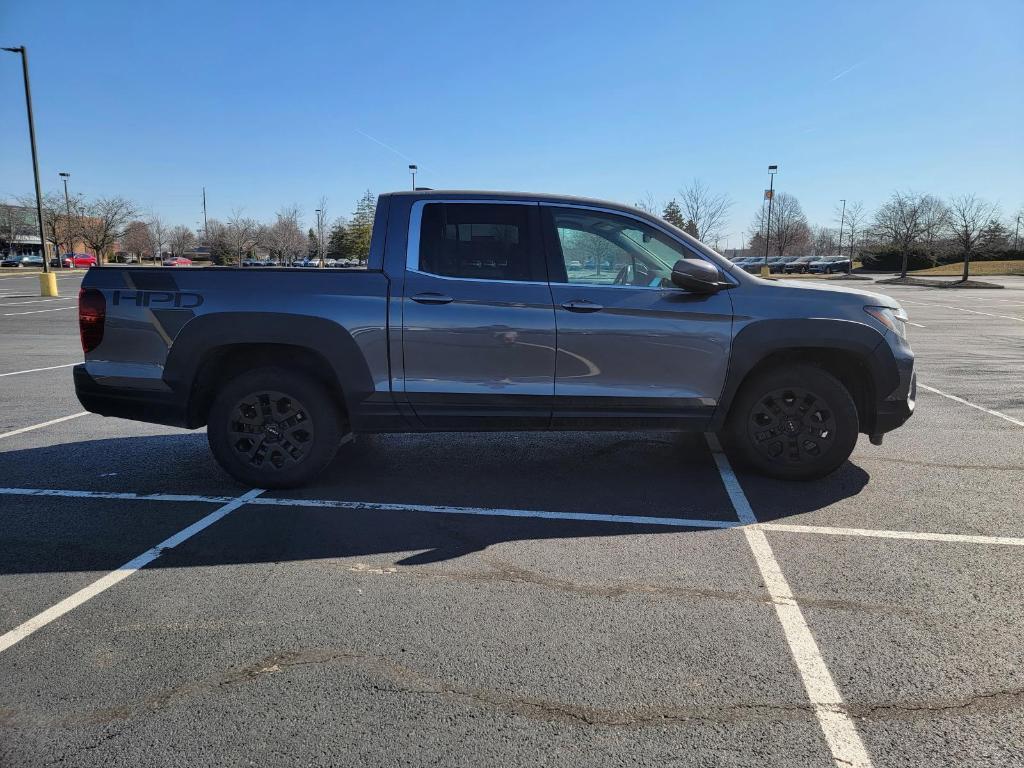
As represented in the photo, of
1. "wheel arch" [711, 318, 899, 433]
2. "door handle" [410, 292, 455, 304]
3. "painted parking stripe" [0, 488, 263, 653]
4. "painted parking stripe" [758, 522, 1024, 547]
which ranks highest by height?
"door handle" [410, 292, 455, 304]

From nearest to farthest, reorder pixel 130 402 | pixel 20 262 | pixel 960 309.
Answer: pixel 130 402 → pixel 960 309 → pixel 20 262

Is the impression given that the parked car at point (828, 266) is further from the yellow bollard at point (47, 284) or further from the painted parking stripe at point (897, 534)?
the painted parking stripe at point (897, 534)

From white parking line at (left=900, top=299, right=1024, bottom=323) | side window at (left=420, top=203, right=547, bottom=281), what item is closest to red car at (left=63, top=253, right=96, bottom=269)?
white parking line at (left=900, top=299, right=1024, bottom=323)

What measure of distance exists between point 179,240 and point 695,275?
86739mm

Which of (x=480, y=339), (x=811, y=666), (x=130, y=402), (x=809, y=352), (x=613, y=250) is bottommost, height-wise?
(x=811, y=666)

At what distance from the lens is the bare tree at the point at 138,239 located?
68981 mm

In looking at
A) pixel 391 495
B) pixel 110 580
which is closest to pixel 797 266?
pixel 391 495

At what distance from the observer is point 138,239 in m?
70.9

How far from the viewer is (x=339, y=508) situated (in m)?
4.43

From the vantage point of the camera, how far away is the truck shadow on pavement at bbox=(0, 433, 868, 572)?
3828mm

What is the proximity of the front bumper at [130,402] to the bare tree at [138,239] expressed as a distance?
71633 mm

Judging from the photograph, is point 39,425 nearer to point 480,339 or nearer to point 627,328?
point 480,339

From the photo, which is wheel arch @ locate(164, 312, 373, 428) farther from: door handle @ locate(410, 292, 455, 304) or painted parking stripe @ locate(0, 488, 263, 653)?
painted parking stripe @ locate(0, 488, 263, 653)

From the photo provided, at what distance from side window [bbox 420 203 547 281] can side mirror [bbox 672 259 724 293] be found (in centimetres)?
86
